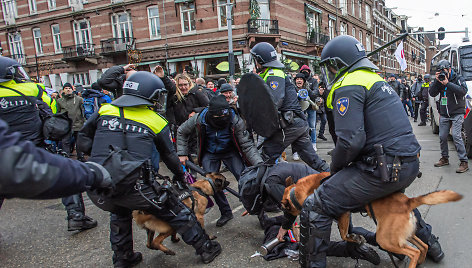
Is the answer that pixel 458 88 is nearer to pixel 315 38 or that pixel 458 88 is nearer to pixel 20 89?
pixel 20 89

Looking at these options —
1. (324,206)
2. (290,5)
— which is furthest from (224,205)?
(290,5)

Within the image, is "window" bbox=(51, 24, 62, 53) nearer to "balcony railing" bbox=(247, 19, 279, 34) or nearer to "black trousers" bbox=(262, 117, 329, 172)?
"balcony railing" bbox=(247, 19, 279, 34)

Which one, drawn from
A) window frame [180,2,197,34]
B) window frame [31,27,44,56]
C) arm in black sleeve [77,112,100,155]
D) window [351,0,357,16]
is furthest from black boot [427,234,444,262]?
window [351,0,357,16]

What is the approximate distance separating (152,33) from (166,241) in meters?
20.0

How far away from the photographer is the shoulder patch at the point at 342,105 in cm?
232

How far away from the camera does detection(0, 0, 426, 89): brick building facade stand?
19.7 m

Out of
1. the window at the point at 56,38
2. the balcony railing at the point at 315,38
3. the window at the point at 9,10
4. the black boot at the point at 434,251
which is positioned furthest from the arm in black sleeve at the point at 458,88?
the window at the point at 9,10

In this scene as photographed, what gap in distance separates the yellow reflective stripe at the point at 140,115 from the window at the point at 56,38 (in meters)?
26.0

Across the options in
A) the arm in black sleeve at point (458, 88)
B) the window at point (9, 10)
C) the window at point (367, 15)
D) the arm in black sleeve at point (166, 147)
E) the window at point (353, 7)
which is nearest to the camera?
the arm in black sleeve at point (166, 147)

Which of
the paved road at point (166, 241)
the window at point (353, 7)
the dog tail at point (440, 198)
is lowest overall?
the paved road at point (166, 241)

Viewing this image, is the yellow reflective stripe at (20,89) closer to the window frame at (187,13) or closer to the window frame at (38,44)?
the window frame at (187,13)

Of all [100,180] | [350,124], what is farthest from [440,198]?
[100,180]

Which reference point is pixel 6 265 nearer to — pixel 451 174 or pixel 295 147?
pixel 295 147

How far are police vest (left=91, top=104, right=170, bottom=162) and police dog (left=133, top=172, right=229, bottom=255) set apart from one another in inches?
25.7
